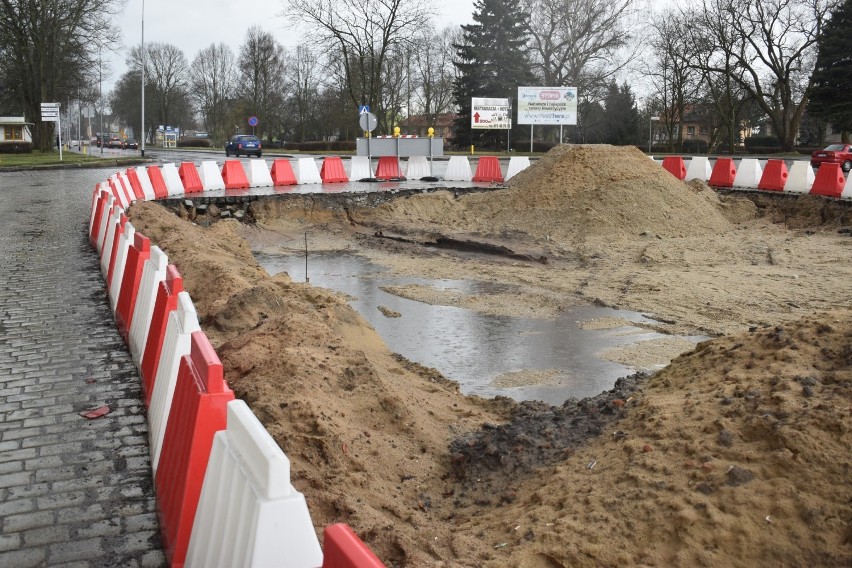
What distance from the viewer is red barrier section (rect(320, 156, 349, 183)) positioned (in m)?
28.1

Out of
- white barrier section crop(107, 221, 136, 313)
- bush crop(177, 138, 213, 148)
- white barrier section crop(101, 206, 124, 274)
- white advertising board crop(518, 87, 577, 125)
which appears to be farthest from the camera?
bush crop(177, 138, 213, 148)

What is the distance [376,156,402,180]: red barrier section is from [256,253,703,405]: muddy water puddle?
17.3m

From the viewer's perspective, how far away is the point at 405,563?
12.2 ft

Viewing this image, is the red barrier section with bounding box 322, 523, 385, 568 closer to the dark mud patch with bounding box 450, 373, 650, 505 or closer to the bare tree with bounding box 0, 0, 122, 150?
the dark mud patch with bounding box 450, 373, 650, 505

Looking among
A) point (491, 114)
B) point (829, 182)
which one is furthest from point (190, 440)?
point (491, 114)

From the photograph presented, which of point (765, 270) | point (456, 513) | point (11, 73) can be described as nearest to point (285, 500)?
point (456, 513)

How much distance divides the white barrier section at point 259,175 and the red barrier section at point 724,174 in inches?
548

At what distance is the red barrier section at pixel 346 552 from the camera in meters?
2.05

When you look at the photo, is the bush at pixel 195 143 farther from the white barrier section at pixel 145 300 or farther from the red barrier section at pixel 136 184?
the white barrier section at pixel 145 300

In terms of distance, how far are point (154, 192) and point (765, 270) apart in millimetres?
14456

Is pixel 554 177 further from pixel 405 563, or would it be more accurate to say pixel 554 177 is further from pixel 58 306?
pixel 405 563

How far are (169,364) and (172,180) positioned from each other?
18.5m

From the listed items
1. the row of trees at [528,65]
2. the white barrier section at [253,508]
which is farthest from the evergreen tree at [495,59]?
the white barrier section at [253,508]

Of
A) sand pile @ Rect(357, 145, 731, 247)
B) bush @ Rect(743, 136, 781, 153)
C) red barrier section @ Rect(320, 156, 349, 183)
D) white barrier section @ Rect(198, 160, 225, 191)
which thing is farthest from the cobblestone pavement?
bush @ Rect(743, 136, 781, 153)
